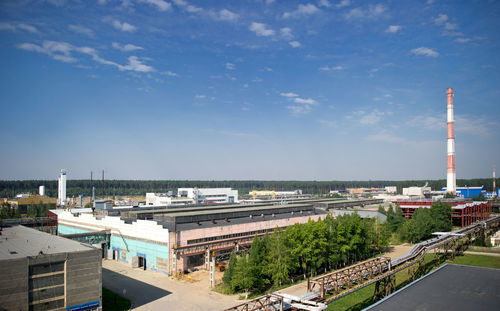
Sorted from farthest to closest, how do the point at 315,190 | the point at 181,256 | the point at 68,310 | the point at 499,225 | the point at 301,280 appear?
the point at 315,190
the point at 499,225
the point at 181,256
the point at 301,280
the point at 68,310

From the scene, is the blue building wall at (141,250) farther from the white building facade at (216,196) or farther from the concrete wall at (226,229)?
the white building facade at (216,196)

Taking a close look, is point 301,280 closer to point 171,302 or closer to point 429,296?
point 171,302

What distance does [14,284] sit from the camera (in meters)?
19.3

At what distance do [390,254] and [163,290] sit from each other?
2937 cm

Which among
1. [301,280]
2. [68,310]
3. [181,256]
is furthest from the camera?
[181,256]

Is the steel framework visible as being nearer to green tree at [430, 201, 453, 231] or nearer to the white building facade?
green tree at [430, 201, 453, 231]

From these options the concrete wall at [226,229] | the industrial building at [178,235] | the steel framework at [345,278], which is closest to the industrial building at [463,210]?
the concrete wall at [226,229]

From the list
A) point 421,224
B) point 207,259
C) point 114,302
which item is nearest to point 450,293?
point 114,302

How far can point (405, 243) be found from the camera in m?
51.5

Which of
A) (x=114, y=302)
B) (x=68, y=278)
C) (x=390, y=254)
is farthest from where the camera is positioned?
(x=390, y=254)

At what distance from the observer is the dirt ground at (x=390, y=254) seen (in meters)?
27.8

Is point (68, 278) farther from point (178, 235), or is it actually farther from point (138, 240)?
point (138, 240)

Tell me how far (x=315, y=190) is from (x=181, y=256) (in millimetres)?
171841

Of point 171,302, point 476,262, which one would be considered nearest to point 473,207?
point 476,262
